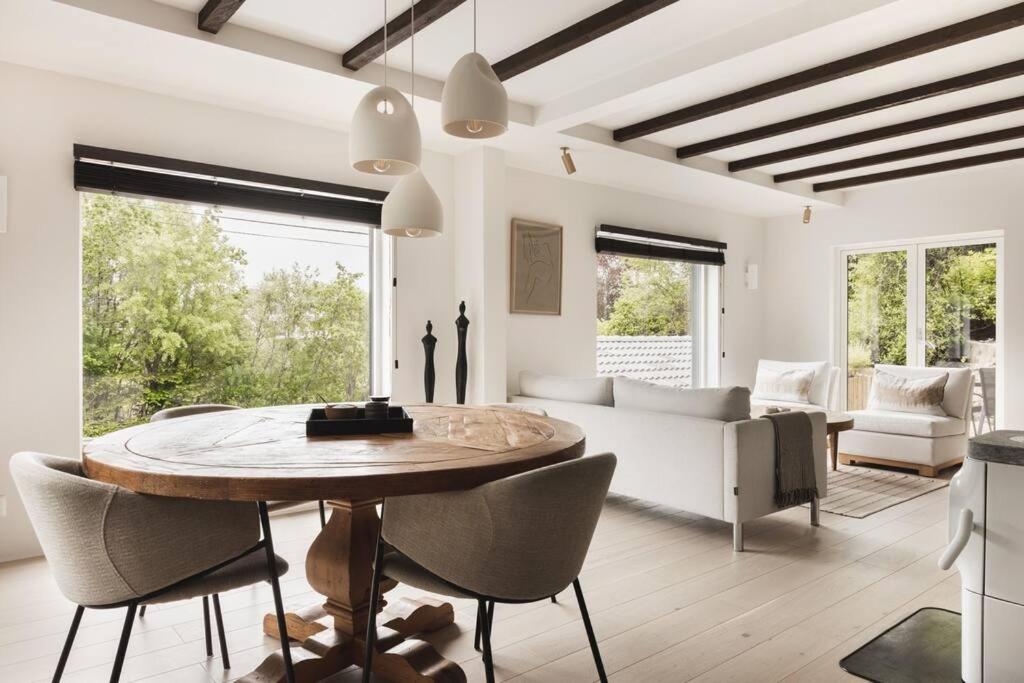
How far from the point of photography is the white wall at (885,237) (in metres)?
5.43

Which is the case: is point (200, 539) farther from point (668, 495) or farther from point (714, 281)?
point (714, 281)

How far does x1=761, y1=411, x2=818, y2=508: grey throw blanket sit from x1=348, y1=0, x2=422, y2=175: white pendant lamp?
2.35m

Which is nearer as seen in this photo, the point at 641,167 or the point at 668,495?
the point at 668,495

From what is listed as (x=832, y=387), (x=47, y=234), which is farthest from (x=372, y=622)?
(x=832, y=387)

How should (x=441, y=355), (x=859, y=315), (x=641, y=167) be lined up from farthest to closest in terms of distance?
1. (x=859, y=315)
2. (x=641, y=167)
3. (x=441, y=355)

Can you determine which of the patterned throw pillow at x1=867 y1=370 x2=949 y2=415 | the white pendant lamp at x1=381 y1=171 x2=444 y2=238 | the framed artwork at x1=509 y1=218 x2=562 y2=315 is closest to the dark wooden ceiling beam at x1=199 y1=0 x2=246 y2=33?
the white pendant lamp at x1=381 y1=171 x2=444 y2=238

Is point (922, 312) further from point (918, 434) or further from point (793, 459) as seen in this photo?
point (793, 459)

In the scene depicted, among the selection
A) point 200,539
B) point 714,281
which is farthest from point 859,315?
point 200,539

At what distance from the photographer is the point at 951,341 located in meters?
5.90

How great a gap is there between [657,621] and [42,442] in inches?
116

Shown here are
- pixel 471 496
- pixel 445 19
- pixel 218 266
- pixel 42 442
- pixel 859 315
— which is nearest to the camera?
pixel 471 496

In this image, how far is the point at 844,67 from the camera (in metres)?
3.37

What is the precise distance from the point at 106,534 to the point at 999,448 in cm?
199

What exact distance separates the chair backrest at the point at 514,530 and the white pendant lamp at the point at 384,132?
108 centimetres
